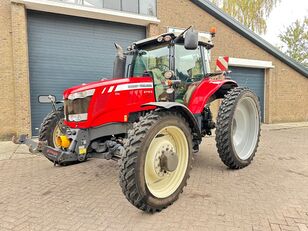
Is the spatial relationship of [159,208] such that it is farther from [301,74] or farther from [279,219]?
[301,74]

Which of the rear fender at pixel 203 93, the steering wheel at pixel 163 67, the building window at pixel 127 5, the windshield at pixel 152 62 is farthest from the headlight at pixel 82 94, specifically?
the building window at pixel 127 5

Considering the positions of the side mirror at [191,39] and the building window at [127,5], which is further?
the building window at [127,5]

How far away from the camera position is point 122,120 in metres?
3.63

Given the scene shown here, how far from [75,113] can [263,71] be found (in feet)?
40.6

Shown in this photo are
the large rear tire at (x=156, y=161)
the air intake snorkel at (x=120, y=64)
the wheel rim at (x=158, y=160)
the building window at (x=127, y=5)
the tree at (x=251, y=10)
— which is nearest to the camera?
the large rear tire at (x=156, y=161)

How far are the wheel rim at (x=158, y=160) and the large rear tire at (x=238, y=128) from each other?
41.5 inches

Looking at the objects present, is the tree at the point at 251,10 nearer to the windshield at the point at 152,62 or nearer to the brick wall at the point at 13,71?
the brick wall at the point at 13,71

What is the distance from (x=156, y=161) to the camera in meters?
3.06

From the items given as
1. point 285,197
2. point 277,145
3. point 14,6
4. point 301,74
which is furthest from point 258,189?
point 301,74

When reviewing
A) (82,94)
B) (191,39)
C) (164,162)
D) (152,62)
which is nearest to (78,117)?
(82,94)

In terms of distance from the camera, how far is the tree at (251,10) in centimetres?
1827

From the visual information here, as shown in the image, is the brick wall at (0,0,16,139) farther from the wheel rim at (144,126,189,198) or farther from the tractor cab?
the wheel rim at (144,126,189,198)

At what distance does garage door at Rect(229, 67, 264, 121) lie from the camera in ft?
41.2

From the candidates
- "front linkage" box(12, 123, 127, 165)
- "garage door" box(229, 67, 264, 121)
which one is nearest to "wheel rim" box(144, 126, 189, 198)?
"front linkage" box(12, 123, 127, 165)
